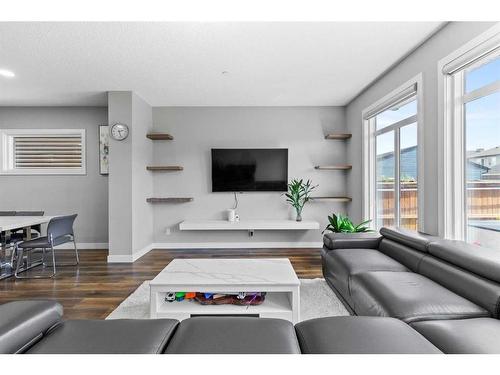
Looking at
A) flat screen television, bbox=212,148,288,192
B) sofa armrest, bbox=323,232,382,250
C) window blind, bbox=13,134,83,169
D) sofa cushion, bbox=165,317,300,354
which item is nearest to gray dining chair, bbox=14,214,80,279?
window blind, bbox=13,134,83,169

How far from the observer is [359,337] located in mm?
1089

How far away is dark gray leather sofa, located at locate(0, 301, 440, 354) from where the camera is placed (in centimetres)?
101

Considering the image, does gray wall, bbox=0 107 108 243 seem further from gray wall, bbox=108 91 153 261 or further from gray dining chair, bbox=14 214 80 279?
gray dining chair, bbox=14 214 80 279

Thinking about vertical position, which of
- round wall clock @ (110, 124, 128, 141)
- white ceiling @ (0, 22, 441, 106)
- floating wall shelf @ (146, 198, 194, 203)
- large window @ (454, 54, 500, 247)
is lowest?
floating wall shelf @ (146, 198, 194, 203)

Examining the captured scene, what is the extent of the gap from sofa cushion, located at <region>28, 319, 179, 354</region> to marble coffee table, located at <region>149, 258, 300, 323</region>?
0.90m

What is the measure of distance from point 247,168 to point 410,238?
2977mm

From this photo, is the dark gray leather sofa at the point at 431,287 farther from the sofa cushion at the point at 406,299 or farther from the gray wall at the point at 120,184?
the gray wall at the point at 120,184

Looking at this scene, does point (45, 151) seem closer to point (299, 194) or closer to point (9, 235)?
point (9, 235)

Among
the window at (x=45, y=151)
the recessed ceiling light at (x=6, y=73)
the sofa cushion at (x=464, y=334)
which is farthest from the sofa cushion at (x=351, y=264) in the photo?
the window at (x=45, y=151)

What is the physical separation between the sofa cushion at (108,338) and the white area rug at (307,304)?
1311 millimetres

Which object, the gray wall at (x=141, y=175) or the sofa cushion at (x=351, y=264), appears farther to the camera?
the gray wall at (x=141, y=175)

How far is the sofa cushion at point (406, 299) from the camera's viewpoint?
1497 mm
